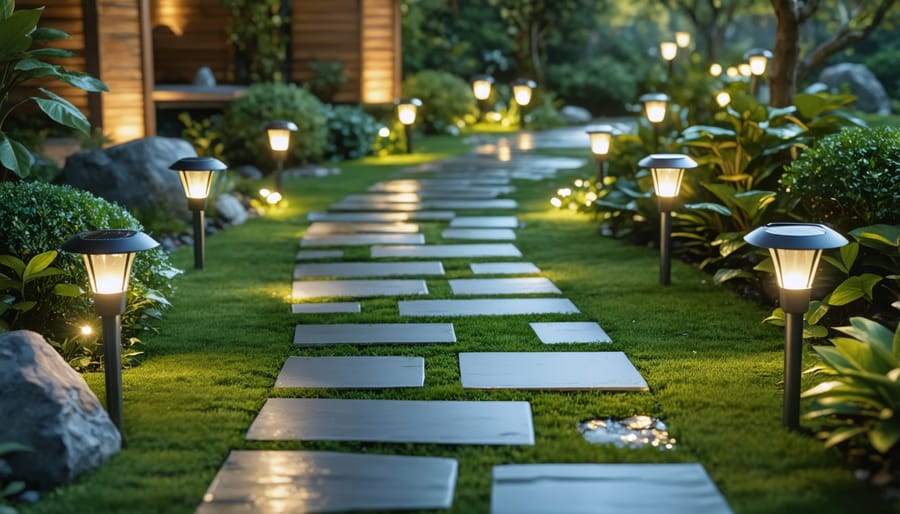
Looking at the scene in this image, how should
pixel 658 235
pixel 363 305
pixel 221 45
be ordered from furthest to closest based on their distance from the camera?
pixel 221 45
pixel 658 235
pixel 363 305

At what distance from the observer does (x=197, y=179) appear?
6.94 metres

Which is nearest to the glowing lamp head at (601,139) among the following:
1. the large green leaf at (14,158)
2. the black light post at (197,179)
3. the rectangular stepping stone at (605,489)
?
the black light post at (197,179)

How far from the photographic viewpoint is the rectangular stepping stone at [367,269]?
7.08m

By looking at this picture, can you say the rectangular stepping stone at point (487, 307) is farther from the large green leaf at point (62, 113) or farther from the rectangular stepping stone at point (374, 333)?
the large green leaf at point (62, 113)

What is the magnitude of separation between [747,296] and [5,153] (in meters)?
4.40

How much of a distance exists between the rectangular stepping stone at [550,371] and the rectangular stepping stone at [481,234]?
11.8 feet

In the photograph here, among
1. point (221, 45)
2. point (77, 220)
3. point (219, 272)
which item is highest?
point (221, 45)

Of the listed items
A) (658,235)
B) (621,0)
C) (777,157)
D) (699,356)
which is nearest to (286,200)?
(658,235)

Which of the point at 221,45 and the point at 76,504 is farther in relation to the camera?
the point at 221,45

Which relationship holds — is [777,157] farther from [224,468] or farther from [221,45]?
[221,45]

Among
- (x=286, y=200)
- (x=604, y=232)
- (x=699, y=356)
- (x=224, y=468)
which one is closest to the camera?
A: (x=224, y=468)

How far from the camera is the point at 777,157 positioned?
7297 millimetres

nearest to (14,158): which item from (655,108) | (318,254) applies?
(318,254)

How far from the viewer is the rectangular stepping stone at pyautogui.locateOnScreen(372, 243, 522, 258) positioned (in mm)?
7762
